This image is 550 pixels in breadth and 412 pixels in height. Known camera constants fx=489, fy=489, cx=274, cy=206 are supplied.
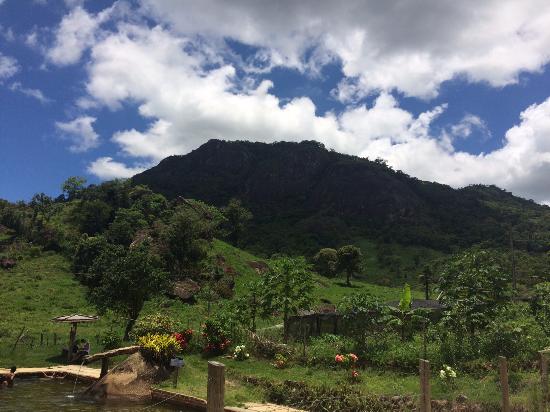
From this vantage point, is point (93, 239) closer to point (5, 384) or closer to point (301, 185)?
point (5, 384)

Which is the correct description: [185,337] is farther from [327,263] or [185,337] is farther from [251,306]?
[327,263]

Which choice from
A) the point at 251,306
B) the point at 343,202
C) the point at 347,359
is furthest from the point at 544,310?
the point at 343,202

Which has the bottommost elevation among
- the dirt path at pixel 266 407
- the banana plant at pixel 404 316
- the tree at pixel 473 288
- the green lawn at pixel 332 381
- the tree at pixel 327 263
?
the dirt path at pixel 266 407

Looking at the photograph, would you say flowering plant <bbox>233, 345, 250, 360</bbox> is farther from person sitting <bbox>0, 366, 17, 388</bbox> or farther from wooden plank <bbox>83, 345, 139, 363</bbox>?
person sitting <bbox>0, 366, 17, 388</bbox>

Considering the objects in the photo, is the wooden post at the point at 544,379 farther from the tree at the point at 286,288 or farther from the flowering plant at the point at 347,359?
the tree at the point at 286,288

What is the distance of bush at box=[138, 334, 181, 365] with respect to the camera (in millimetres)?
20203

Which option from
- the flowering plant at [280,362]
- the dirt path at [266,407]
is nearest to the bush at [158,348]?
the flowering plant at [280,362]

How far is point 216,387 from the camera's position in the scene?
5078 mm

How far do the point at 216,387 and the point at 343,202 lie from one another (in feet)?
509

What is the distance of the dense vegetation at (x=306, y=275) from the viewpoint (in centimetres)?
Result: 1912

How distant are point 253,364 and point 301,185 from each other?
16113 cm

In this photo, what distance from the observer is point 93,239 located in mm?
59000

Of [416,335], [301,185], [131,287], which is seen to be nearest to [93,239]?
[131,287]

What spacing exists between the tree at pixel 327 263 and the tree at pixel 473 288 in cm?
5601
